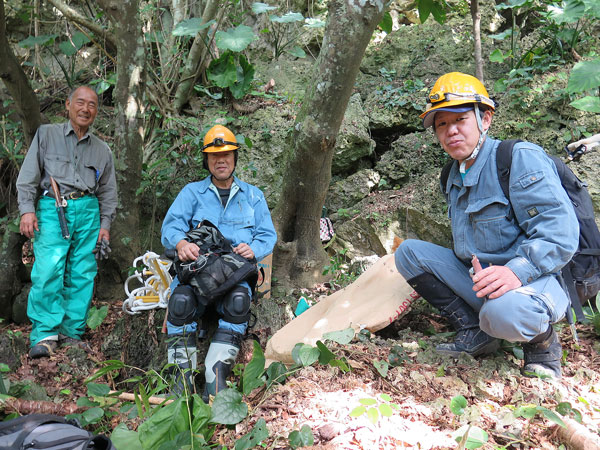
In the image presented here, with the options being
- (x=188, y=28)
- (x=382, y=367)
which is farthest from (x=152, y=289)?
(x=382, y=367)

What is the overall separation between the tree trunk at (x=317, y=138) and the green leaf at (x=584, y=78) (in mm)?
1607

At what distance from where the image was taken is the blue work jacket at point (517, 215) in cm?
217

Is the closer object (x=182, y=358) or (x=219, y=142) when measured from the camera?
(x=182, y=358)

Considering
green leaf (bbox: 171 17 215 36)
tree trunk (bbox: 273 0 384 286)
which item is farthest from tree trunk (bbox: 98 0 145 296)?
tree trunk (bbox: 273 0 384 286)

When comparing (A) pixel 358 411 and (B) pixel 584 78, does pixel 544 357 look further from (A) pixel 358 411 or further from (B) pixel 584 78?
(B) pixel 584 78

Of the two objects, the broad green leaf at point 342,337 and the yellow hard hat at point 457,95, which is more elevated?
the yellow hard hat at point 457,95

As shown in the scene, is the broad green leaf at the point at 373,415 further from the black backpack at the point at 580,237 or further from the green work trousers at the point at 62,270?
the green work trousers at the point at 62,270

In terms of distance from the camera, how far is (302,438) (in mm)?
1818

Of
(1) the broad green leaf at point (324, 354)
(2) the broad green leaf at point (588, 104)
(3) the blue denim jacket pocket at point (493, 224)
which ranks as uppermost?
(2) the broad green leaf at point (588, 104)

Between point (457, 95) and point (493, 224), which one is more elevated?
point (457, 95)

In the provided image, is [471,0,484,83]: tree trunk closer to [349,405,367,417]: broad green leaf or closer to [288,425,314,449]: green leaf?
[349,405,367,417]: broad green leaf

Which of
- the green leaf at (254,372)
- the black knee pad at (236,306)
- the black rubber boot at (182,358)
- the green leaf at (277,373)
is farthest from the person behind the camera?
the black knee pad at (236,306)

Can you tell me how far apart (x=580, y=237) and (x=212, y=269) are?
2.22m

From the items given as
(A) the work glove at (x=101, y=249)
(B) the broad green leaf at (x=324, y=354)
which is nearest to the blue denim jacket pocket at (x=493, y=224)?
(B) the broad green leaf at (x=324, y=354)
